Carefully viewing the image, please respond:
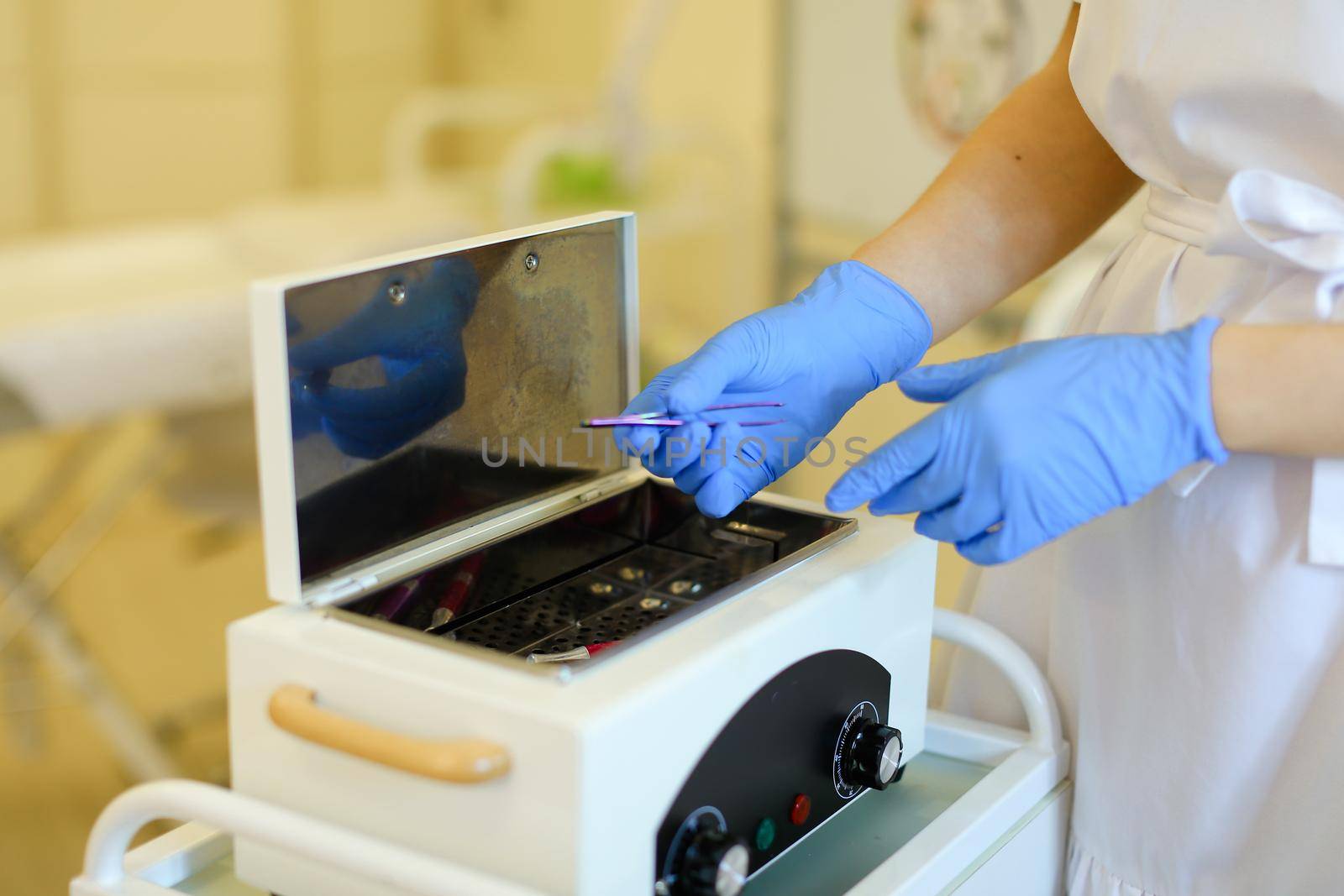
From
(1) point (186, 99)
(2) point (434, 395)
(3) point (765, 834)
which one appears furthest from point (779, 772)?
(1) point (186, 99)

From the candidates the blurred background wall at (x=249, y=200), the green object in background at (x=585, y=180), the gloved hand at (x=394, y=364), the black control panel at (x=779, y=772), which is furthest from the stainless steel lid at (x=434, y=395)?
the green object in background at (x=585, y=180)

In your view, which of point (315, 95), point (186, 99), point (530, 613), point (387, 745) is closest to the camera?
point (387, 745)

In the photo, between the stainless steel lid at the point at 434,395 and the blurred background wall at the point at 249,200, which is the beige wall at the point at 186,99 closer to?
the blurred background wall at the point at 249,200

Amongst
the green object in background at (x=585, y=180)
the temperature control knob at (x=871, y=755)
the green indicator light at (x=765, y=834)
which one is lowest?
the green indicator light at (x=765, y=834)

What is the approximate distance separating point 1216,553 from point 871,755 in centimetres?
24

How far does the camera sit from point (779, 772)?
31.4 inches

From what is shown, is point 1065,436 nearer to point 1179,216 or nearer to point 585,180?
point 1179,216

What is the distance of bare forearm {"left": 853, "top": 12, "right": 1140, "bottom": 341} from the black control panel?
1.00 feet

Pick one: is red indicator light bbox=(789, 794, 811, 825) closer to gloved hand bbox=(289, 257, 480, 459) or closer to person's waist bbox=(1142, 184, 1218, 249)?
gloved hand bbox=(289, 257, 480, 459)

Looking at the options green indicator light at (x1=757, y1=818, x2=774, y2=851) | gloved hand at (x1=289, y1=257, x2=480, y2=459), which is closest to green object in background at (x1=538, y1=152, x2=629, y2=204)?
gloved hand at (x1=289, y1=257, x2=480, y2=459)

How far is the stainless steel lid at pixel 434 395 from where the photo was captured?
73cm

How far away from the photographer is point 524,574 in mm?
907

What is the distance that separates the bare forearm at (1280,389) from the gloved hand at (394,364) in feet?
1.42

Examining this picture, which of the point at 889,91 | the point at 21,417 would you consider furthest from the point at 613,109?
the point at 21,417
